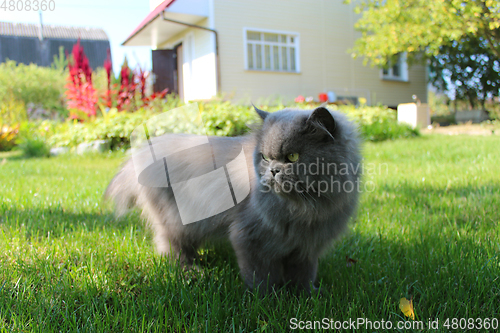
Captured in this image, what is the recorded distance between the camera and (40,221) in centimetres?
257

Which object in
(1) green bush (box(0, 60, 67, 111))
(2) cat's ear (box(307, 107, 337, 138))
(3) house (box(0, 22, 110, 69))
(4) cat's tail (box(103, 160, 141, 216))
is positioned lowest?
(4) cat's tail (box(103, 160, 141, 216))

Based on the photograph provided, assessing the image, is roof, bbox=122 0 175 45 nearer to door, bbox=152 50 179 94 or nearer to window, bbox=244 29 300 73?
door, bbox=152 50 179 94

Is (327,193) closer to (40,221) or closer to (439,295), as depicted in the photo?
(439,295)

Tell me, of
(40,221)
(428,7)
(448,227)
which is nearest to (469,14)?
(428,7)

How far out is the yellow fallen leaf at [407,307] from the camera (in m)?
1.47

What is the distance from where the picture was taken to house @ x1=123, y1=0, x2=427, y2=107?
11227 mm

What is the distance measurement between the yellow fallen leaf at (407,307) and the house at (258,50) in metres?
9.94

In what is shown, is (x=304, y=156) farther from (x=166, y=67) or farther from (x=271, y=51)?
(x=166, y=67)

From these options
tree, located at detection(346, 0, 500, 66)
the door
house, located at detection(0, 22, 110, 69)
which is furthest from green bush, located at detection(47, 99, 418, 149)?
house, located at detection(0, 22, 110, 69)

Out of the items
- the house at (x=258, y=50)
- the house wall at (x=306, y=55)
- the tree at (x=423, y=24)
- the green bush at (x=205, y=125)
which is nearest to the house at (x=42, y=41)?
the house at (x=258, y=50)

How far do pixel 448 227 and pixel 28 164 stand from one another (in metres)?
6.23

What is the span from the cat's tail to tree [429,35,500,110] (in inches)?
588

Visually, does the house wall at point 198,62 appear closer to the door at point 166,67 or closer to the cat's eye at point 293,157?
the door at point 166,67

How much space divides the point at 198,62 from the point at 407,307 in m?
11.7
